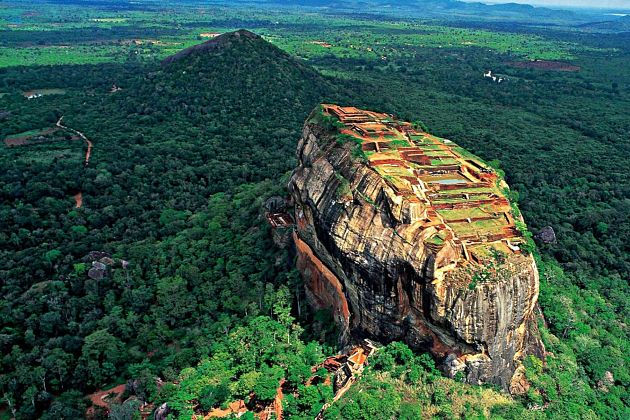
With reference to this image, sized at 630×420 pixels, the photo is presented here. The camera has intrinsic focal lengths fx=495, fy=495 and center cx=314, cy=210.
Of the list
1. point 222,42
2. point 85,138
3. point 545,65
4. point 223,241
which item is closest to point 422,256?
point 223,241

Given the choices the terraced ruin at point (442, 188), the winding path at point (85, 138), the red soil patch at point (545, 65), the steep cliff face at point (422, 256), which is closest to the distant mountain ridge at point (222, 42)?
the winding path at point (85, 138)

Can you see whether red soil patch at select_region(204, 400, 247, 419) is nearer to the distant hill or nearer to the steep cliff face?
the steep cliff face

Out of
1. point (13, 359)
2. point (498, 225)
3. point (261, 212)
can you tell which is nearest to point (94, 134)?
point (261, 212)

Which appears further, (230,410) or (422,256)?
(230,410)

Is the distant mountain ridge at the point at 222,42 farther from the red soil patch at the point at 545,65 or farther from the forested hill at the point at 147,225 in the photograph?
the red soil patch at the point at 545,65

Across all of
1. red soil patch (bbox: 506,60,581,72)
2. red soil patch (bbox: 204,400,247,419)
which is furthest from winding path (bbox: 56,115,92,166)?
red soil patch (bbox: 506,60,581,72)

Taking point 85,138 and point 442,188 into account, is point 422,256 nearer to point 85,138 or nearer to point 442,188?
point 442,188
